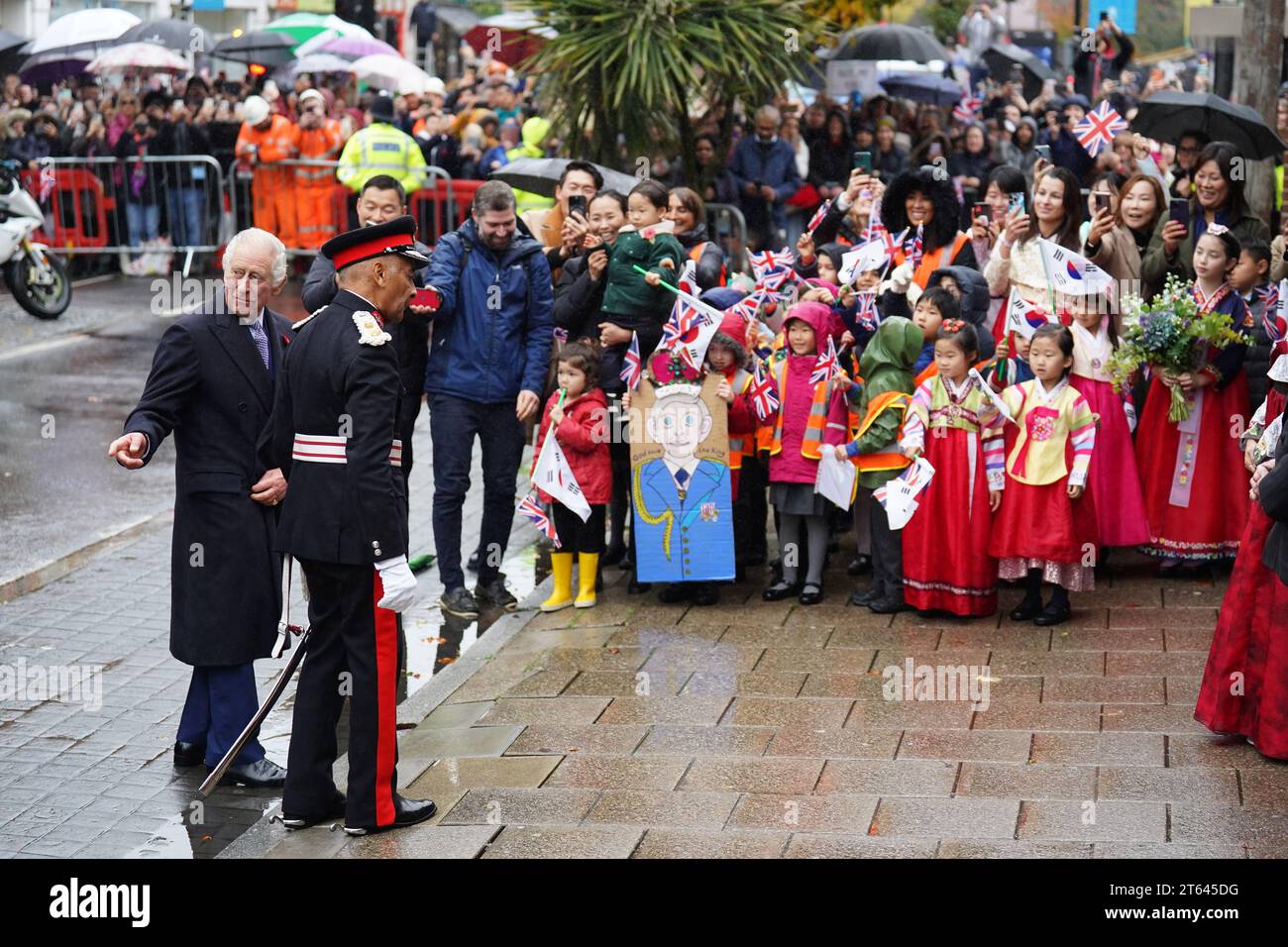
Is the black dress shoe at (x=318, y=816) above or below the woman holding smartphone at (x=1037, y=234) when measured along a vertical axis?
below

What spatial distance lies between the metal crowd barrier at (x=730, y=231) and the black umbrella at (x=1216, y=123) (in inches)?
185

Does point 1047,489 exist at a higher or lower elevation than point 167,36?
lower

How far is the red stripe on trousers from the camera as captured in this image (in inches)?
229

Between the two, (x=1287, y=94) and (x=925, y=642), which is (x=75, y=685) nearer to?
(x=925, y=642)

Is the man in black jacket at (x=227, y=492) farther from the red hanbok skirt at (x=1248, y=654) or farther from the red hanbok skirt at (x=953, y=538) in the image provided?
the red hanbok skirt at (x=1248, y=654)

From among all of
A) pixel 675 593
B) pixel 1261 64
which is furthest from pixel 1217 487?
pixel 1261 64

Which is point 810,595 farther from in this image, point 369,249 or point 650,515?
point 369,249

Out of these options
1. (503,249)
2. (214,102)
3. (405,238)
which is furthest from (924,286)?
(214,102)

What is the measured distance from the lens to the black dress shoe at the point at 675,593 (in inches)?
348

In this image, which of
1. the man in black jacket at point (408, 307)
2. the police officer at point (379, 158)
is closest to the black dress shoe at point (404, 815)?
the man in black jacket at point (408, 307)

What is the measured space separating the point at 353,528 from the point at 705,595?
330 cm

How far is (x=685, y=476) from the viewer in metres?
8.71

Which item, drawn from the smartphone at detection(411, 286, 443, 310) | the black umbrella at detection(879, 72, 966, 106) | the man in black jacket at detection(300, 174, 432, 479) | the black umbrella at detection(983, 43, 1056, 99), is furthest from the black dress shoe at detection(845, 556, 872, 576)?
the black umbrella at detection(983, 43, 1056, 99)

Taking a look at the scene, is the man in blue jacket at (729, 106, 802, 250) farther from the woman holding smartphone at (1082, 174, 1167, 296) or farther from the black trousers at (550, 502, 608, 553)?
the black trousers at (550, 502, 608, 553)
